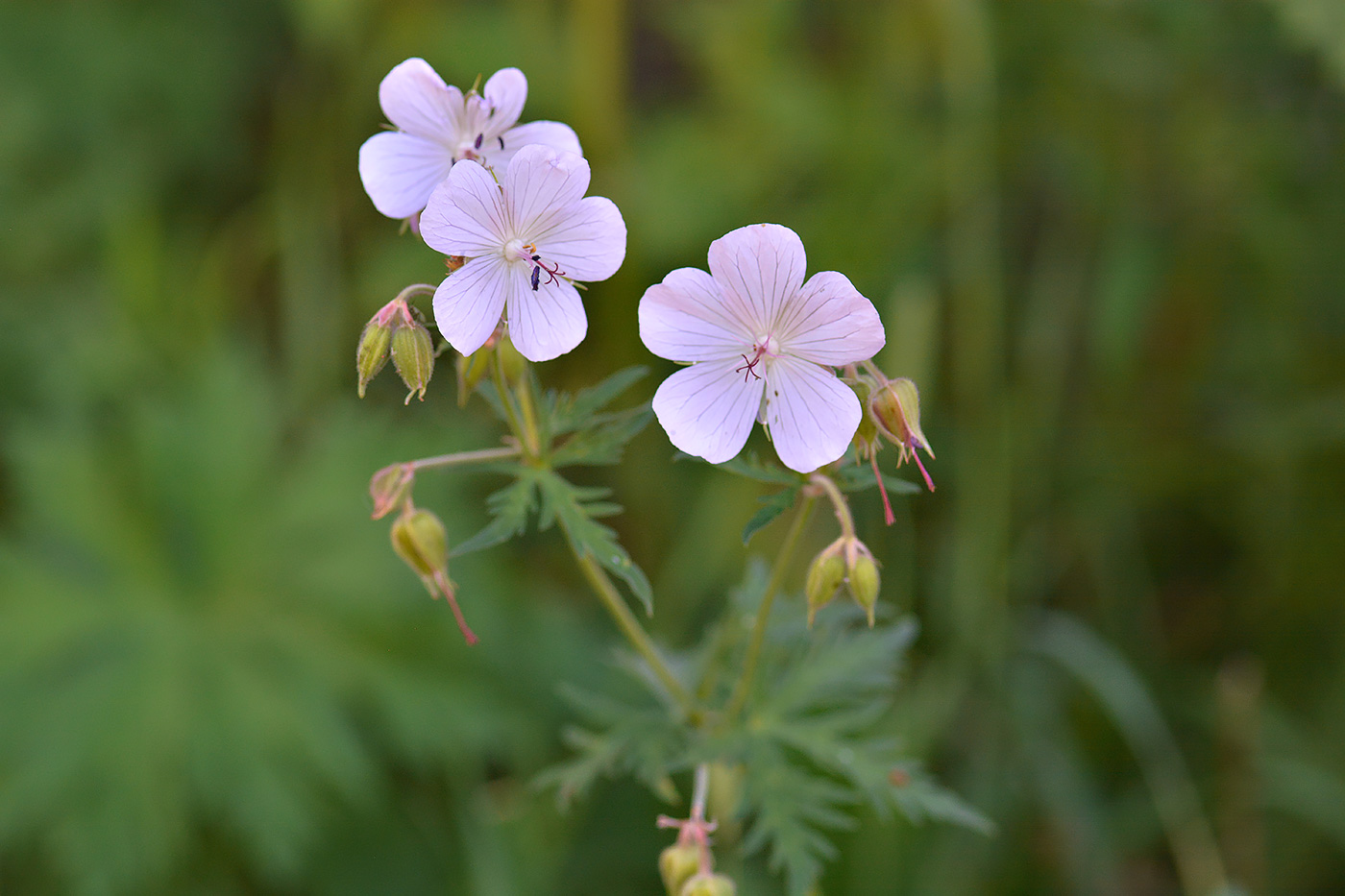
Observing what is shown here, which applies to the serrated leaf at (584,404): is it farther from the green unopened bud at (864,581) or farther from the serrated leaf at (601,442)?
the green unopened bud at (864,581)

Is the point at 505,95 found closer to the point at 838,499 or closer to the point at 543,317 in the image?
the point at 543,317

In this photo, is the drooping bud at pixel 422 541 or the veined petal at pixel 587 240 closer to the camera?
the veined petal at pixel 587 240

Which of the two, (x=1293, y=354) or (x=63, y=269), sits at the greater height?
(x=1293, y=354)

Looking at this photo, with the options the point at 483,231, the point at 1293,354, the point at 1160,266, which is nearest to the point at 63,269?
the point at 483,231

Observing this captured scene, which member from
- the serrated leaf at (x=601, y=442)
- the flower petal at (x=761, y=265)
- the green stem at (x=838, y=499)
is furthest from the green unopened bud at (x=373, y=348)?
the green stem at (x=838, y=499)

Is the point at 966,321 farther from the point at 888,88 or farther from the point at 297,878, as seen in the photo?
the point at 297,878

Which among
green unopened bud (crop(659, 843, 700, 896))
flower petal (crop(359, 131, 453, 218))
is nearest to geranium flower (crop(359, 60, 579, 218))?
flower petal (crop(359, 131, 453, 218))

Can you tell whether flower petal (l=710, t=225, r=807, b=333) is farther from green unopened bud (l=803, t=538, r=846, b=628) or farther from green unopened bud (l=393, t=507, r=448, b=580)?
green unopened bud (l=393, t=507, r=448, b=580)
